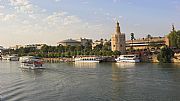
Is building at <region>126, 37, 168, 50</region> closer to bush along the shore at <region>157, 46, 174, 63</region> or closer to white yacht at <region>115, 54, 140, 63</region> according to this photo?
white yacht at <region>115, 54, 140, 63</region>

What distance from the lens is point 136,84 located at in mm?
28547

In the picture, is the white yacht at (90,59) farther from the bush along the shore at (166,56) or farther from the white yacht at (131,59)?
the bush along the shore at (166,56)

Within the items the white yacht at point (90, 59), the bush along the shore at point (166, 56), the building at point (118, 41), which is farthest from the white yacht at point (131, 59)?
the building at point (118, 41)

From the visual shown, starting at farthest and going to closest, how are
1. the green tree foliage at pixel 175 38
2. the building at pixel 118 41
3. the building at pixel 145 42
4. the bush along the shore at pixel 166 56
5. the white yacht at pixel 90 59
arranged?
the building at pixel 145 42 < the building at pixel 118 41 < the green tree foliage at pixel 175 38 < the white yacht at pixel 90 59 < the bush along the shore at pixel 166 56

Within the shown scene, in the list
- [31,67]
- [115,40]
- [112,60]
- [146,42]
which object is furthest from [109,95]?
[146,42]

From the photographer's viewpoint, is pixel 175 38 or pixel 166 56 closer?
pixel 166 56

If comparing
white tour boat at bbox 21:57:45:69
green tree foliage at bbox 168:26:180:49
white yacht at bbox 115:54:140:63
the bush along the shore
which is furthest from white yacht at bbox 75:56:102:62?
white tour boat at bbox 21:57:45:69

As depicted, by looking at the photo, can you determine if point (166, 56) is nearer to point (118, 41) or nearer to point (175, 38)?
point (175, 38)

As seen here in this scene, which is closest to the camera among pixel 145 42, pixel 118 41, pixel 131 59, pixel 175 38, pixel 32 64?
pixel 32 64

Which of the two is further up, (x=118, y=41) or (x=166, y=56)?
(x=118, y=41)

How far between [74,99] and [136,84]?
8.08 metres

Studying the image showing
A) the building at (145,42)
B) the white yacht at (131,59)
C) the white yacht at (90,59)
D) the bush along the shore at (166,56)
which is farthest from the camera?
the building at (145,42)

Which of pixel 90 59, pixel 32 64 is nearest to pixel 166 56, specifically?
pixel 90 59

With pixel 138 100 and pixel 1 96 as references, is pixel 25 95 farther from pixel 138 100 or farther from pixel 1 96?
pixel 138 100
